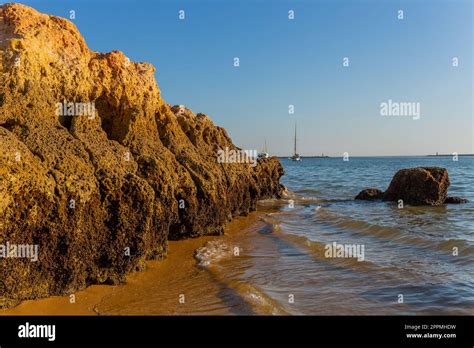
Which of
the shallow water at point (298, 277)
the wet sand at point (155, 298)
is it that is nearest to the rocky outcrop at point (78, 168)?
the wet sand at point (155, 298)

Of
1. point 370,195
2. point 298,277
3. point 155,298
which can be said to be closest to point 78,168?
point 155,298

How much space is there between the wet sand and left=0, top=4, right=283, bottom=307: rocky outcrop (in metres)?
0.25

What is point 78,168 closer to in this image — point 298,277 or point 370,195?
point 298,277

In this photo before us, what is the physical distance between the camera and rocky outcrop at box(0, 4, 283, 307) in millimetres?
6660

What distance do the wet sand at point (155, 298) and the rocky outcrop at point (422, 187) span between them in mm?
17717

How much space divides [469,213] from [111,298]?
18.4 metres

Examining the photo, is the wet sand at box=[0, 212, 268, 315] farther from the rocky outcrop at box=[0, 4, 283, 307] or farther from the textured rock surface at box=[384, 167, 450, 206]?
the textured rock surface at box=[384, 167, 450, 206]

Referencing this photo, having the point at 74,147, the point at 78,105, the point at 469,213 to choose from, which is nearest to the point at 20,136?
the point at 74,147

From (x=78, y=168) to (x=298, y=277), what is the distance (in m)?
5.27

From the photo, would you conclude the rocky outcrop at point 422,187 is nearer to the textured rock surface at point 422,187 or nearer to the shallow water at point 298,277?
the textured rock surface at point 422,187

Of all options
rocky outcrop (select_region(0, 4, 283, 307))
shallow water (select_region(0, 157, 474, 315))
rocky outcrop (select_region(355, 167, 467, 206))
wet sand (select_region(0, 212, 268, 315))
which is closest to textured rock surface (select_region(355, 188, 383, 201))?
rocky outcrop (select_region(355, 167, 467, 206))

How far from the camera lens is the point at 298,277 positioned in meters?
9.32
